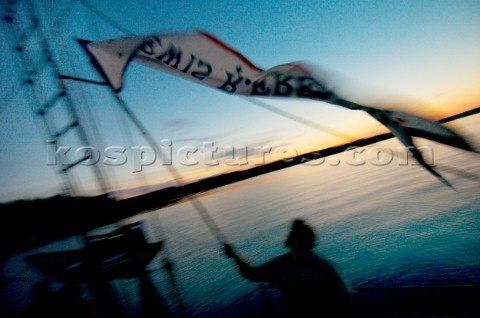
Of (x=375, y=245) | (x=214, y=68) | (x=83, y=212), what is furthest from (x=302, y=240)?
(x=375, y=245)

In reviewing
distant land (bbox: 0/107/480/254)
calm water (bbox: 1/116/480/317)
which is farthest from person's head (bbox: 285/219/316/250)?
calm water (bbox: 1/116/480/317)

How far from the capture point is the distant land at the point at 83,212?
92.4 inches

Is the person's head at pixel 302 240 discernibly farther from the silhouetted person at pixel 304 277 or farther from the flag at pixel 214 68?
the flag at pixel 214 68

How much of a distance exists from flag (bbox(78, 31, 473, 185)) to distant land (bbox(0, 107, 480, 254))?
0.71m

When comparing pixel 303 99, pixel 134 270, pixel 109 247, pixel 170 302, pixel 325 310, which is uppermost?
pixel 303 99

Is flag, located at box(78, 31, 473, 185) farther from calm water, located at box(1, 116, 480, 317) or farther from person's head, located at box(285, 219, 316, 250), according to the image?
calm water, located at box(1, 116, 480, 317)

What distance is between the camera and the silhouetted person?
169 inches

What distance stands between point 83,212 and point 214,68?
2125 millimetres

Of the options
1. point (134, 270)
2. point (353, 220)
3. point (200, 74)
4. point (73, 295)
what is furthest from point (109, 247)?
point (353, 220)

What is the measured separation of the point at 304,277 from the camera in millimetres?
4336

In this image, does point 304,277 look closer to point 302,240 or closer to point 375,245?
point 302,240

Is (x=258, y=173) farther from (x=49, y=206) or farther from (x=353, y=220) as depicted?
(x=353, y=220)

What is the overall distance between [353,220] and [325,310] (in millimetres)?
30468

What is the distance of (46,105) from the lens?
9.45m
